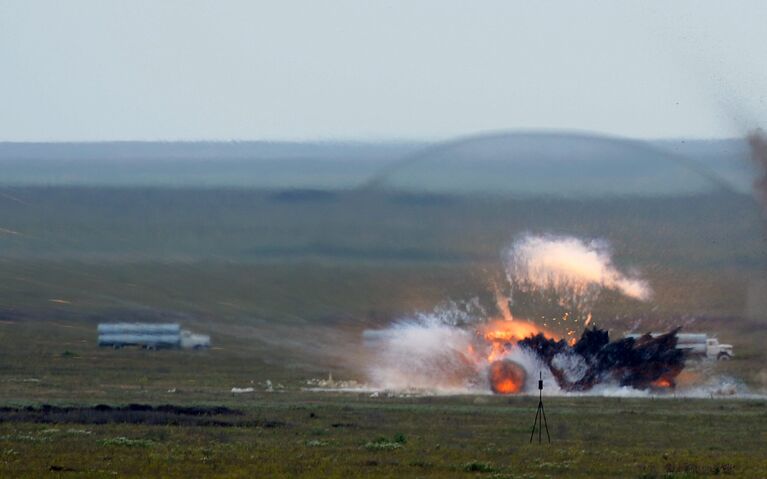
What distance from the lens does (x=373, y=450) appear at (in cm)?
5847

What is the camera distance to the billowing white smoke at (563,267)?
302 ft

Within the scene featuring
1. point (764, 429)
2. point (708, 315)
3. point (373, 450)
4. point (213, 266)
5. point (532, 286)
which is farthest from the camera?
point (213, 266)

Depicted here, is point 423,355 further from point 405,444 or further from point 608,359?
point 405,444

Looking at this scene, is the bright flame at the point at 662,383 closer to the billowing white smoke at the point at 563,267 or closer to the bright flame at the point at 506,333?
the billowing white smoke at the point at 563,267

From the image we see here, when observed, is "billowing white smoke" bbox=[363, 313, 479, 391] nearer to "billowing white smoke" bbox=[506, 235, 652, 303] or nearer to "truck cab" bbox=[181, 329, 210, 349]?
"billowing white smoke" bbox=[506, 235, 652, 303]

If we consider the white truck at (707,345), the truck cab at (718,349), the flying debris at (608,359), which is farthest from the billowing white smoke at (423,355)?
the truck cab at (718,349)

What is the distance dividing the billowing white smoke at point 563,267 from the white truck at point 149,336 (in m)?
36.8

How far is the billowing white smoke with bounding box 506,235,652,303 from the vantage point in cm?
9206

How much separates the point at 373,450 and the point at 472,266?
3658 centimetres

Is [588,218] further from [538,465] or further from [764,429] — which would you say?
[538,465]

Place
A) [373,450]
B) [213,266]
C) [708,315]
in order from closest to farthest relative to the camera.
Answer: [373,450] → [708,315] → [213,266]

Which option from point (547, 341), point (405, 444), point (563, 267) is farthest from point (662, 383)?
point (405, 444)

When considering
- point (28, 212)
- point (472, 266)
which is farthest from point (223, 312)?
point (472, 266)

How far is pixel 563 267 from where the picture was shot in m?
91.9
